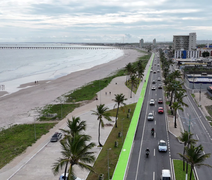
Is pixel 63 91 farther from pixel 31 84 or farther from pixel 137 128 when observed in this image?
pixel 137 128

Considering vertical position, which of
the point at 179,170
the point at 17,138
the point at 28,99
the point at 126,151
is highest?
the point at 28,99

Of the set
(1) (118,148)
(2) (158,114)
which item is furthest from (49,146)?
(2) (158,114)

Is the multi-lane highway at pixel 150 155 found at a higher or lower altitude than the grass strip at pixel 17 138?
higher

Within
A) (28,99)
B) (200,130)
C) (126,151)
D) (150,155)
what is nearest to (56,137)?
(126,151)

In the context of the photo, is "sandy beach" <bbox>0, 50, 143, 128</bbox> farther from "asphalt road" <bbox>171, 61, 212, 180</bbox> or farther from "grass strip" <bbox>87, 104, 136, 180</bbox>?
"asphalt road" <bbox>171, 61, 212, 180</bbox>

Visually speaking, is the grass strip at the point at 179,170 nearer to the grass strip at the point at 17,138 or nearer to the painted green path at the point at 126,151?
the painted green path at the point at 126,151

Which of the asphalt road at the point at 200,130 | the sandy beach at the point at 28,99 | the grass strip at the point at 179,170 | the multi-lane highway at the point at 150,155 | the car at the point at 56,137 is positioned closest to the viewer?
the grass strip at the point at 179,170

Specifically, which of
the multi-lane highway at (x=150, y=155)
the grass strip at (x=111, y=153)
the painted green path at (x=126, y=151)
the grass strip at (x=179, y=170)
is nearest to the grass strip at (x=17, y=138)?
the grass strip at (x=111, y=153)

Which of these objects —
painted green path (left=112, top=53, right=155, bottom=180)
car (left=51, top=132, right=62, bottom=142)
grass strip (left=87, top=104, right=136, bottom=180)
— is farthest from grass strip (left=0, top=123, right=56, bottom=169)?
painted green path (left=112, top=53, right=155, bottom=180)

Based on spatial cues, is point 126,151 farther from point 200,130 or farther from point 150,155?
point 200,130
